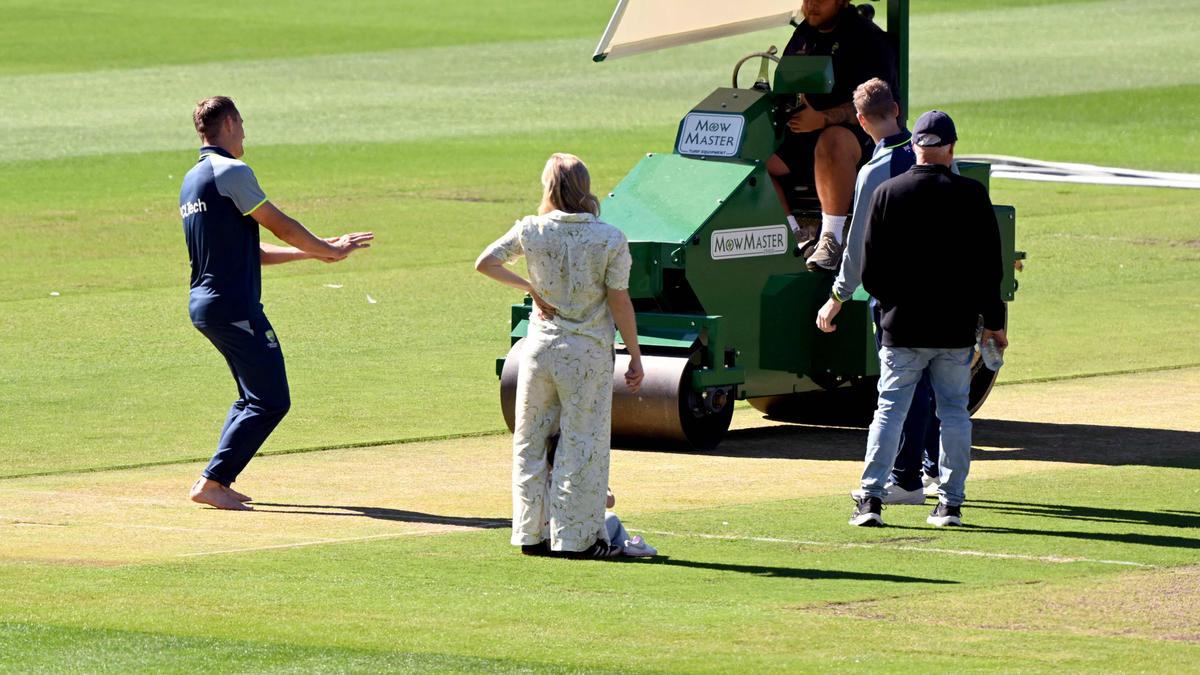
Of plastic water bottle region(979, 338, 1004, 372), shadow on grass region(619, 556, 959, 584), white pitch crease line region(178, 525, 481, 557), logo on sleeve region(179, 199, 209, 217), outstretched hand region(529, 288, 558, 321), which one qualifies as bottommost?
shadow on grass region(619, 556, 959, 584)

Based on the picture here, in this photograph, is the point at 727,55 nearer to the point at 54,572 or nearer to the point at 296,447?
the point at 296,447

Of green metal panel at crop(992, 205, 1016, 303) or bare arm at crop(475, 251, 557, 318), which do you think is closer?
bare arm at crop(475, 251, 557, 318)

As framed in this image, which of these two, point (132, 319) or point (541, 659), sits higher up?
point (132, 319)

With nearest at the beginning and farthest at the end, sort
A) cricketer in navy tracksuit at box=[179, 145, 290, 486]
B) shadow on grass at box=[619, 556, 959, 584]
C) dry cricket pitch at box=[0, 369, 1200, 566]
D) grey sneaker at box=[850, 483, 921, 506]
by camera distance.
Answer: shadow on grass at box=[619, 556, 959, 584], dry cricket pitch at box=[0, 369, 1200, 566], cricketer in navy tracksuit at box=[179, 145, 290, 486], grey sneaker at box=[850, 483, 921, 506]

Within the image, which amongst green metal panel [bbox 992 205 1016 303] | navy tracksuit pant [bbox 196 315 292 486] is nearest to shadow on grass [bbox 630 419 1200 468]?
green metal panel [bbox 992 205 1016 303]

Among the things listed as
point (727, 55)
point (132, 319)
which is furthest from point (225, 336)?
point (727, 55)

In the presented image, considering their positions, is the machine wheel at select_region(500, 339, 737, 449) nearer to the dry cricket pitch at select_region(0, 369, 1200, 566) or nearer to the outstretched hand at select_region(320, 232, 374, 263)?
the dry cricket pitch at select_region(0, 369, 1200, 566)

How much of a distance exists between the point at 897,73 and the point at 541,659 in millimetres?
6382

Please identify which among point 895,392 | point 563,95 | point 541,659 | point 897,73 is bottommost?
point 541,659

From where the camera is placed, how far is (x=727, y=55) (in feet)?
150

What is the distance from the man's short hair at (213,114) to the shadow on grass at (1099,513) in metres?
3.84

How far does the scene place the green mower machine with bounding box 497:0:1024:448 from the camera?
40.4ft

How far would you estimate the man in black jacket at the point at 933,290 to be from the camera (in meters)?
10.0

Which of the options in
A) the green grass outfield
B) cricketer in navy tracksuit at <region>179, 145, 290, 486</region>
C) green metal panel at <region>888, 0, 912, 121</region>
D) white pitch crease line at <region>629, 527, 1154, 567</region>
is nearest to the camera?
the green grass outfield
